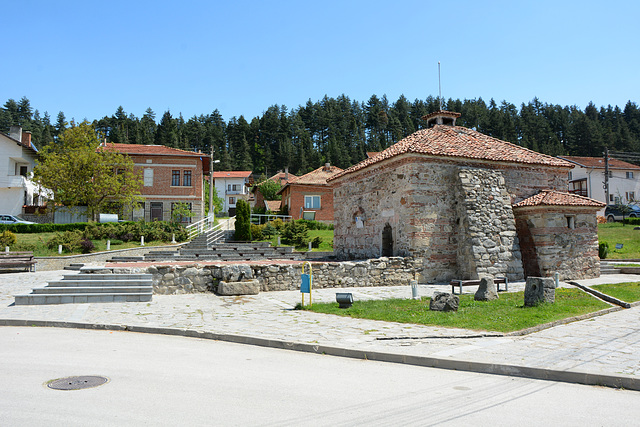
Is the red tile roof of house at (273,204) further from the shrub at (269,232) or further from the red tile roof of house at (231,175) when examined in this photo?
the red tile roof of house at (231,175)

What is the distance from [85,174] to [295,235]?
17.1 metres

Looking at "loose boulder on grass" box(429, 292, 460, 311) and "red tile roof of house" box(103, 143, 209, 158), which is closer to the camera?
"loose boulder on grass" box(429, 292, 460, 311)

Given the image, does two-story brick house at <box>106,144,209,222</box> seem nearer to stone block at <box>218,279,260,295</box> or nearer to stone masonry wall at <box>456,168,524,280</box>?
stone block at <box>218,279,260,295</box>

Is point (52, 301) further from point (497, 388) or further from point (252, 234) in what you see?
point (252, 234)

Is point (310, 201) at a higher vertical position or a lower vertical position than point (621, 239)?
higher

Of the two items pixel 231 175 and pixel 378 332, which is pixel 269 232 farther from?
pixel 231 175

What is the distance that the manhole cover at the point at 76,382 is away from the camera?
15.9 feet

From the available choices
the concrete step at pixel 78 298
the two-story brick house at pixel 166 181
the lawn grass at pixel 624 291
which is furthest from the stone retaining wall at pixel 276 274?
the two-story brick house at pixel 166 181

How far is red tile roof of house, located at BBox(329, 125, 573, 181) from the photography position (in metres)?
17.8

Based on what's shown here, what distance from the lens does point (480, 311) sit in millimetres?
10023

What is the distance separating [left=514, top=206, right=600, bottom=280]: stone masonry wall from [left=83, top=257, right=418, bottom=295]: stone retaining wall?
5408 millimetres

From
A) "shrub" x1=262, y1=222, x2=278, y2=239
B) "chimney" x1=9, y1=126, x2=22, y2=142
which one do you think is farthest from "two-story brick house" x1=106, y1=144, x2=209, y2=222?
"chimney" x1=9, y1=126, x2=22, y2=142

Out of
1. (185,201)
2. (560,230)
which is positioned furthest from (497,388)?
(185,201)

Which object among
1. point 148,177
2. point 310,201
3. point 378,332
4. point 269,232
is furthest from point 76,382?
point 310,201
